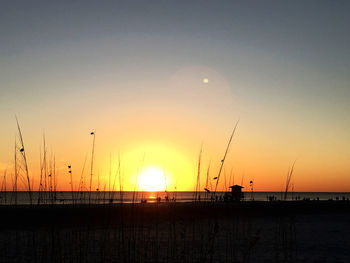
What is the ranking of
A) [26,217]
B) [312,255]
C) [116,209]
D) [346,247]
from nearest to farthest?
[312,255] → [346,247] → [26,217] → [116,209]

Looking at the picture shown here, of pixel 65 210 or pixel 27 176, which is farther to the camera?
pixel 65 210

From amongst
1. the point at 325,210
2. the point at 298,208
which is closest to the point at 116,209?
the point at 298,208

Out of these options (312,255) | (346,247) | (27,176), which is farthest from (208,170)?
(346,247)

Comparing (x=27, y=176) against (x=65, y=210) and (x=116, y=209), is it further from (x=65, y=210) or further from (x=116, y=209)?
(x=116, y=209)

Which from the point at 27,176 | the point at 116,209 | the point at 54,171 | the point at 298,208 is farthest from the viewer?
the point at 298,208

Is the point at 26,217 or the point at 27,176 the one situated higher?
the point at 27,176

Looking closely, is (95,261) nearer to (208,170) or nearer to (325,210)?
(208,170)

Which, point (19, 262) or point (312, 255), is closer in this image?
point (19, 262)

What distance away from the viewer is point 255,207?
135ft

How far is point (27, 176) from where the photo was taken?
5.73 m

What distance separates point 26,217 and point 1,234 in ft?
25.4

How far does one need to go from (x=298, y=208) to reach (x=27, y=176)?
146 feet

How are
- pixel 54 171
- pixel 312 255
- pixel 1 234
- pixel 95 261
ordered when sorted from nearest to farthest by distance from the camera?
1. pixel 54 171
2. pixel 95 261
3. pixel 312 255
4. pixel 1 234

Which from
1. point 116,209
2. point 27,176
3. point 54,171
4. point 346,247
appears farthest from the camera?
point 116,209
